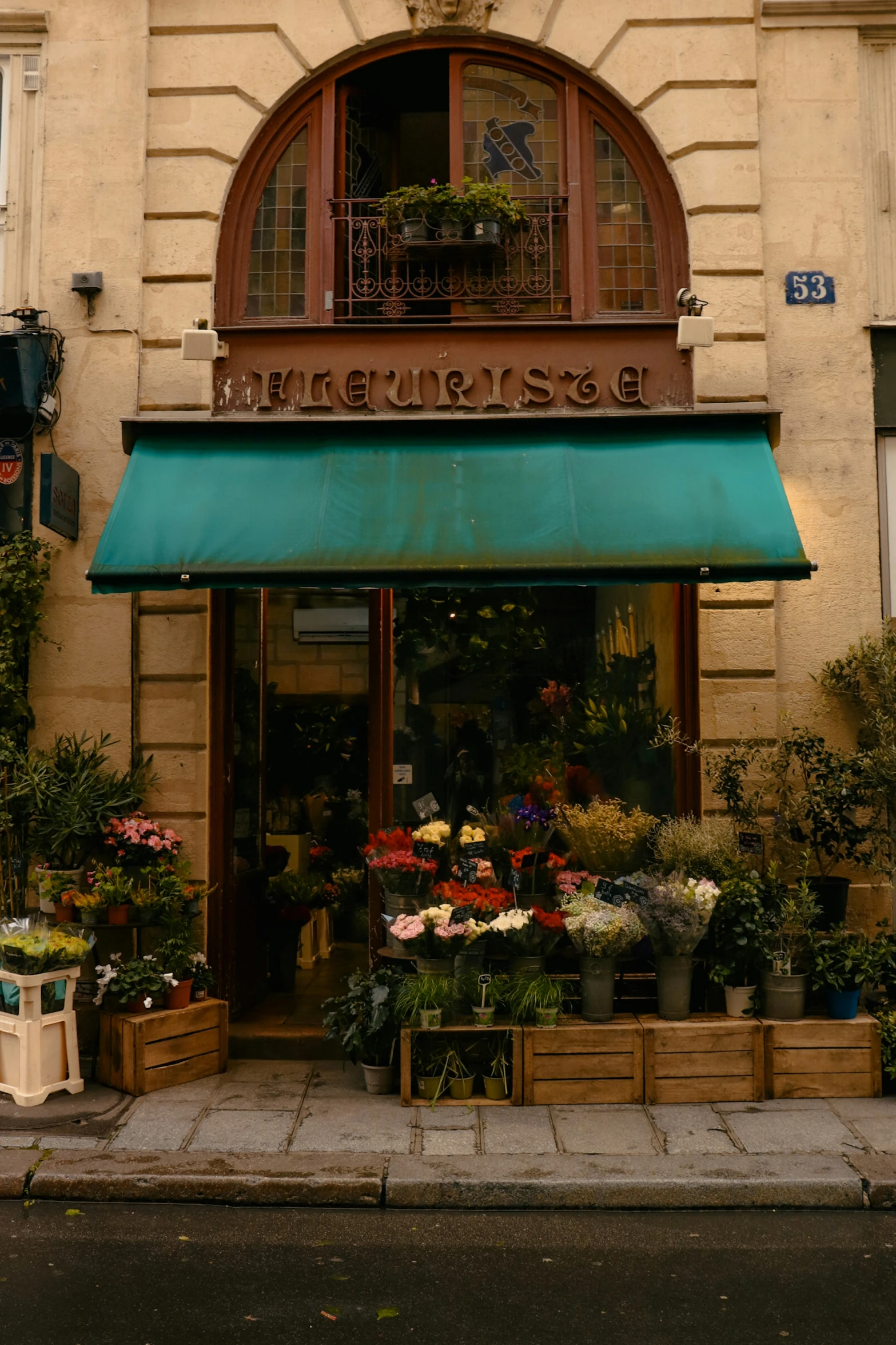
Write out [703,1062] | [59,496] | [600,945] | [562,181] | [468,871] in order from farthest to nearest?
[562,181] → [59,496] → [468,871] → [600,945] → [703,1062]

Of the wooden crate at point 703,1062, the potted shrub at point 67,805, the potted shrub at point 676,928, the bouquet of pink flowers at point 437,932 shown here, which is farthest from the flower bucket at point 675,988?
the potted shrub at point 67,805

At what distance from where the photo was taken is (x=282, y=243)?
8.61 m

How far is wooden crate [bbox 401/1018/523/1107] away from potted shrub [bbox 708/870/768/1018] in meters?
1.31

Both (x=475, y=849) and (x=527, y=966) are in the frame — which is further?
(x=475, y=849)

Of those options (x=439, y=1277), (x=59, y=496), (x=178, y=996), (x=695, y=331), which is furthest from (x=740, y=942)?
(x=59, y=496)

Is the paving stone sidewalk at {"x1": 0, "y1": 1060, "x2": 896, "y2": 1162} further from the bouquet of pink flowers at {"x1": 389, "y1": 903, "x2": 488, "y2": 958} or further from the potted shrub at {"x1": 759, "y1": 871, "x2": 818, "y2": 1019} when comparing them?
the bouquet of pink flowers at {"x1": 389, "y1": 903, "x2": 488, "y2": 958}

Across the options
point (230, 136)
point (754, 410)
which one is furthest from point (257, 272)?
point (754, 410)

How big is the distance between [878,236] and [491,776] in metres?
4.89

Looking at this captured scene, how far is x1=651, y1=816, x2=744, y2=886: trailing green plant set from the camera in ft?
24.4

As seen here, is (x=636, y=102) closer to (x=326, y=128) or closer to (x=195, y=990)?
(x=326, y=128)

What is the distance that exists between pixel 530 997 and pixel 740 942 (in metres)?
1.33

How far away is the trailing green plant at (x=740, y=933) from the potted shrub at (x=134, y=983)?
3430 millimetres

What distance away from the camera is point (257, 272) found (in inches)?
339

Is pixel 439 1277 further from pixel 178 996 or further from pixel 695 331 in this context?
pixel 695 331
